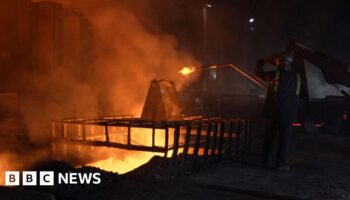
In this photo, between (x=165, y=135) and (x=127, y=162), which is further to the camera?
(x=127, y=162)

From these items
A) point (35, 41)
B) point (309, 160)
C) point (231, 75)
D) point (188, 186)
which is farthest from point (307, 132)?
point (231, 75)

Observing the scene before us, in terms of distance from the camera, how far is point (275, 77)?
593 cm

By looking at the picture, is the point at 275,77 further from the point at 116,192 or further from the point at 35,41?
the point at 35,41

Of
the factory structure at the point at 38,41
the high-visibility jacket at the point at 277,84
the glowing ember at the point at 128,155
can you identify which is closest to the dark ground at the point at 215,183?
the high-visibility jacket at the point at 277,84

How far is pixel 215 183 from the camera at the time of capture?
488 cm

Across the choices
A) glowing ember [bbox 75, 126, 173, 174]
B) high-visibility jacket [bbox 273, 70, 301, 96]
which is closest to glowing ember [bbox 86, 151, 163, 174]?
glowing ember [bbox 75, 126, 173, 174]

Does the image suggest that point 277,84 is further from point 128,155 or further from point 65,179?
point 128,155

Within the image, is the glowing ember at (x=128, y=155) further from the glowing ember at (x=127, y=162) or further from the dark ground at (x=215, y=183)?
the dark ground at (x=215, y=183)

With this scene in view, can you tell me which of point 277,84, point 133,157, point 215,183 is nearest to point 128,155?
point 133,157

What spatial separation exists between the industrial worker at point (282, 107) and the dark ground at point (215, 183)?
1.06 ft

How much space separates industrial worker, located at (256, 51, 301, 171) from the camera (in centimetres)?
576

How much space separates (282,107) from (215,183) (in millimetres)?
1781

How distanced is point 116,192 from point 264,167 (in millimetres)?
2620

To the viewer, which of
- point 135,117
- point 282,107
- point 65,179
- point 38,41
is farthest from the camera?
point 38,41
